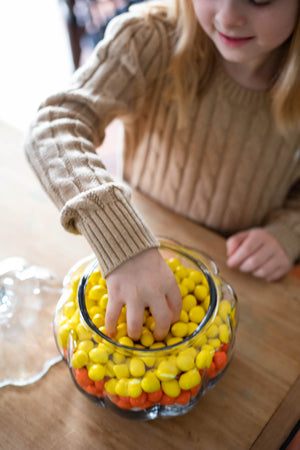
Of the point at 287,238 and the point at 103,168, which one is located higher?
the point at 103,168

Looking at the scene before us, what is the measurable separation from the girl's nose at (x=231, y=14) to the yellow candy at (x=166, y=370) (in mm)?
470

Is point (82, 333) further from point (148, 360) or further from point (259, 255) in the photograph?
point (259, 255)

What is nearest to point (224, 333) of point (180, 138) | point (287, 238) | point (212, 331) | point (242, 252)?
point (212, 331)

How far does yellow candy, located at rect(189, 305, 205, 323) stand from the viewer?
0.53 metres

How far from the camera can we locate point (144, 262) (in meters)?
0.54

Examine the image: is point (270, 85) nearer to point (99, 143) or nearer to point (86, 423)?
point (99, 143)

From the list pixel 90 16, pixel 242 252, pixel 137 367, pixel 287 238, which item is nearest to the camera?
pixel 137 367

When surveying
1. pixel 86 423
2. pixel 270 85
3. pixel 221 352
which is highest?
pixel 270 85

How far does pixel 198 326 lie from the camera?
51 centimetres

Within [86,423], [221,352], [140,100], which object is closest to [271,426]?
[221,352]

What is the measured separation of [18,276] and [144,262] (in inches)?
9.3

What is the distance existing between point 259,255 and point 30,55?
2.07 meters

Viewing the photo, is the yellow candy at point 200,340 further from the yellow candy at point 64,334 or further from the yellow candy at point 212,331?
the yellow candy at point 64,334

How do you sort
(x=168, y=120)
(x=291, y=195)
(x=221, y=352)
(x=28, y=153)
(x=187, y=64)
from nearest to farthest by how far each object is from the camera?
(x=221, y=352) < (x=28, y=153) < (x=187, y=64) < (x=168, y=120) < (x=291, y=195)
